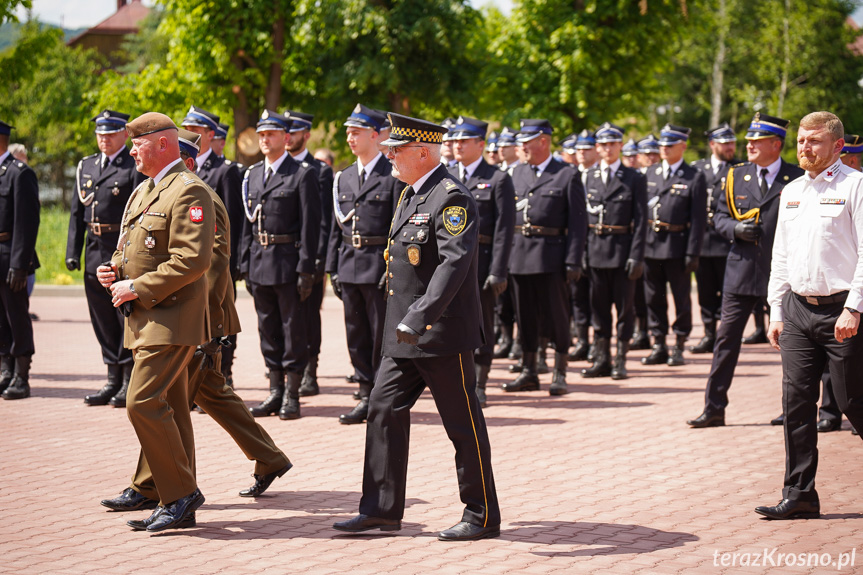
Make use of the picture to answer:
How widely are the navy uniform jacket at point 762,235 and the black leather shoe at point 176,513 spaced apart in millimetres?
4297

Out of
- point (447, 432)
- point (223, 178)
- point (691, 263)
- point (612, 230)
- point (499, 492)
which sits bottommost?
point (499, 492)

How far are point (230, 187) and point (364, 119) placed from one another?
1563mm

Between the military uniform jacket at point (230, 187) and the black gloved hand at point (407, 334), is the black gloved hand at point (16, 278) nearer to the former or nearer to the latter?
the military uniform jacket at point (230, 187)

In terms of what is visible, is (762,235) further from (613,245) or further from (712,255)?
(712,255)

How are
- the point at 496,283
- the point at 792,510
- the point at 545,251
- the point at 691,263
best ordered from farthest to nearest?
the point at 691,263 → the point at 545,251 → the point at 496,283 → the point at 792,510

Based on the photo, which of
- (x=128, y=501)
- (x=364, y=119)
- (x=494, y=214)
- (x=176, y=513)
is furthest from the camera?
(x=494, y=214)

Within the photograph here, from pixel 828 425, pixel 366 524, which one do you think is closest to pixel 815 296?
pixel 366 524

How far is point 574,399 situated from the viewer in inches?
401

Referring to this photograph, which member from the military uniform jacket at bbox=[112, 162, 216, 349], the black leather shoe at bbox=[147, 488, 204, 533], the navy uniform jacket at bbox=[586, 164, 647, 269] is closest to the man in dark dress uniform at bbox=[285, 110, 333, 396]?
the navy uniform jacket at bbox=[586, 164, 647, 269]

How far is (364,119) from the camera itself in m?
8.82

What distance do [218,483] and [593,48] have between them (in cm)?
2072

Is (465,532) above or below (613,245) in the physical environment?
below

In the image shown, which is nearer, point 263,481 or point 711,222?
point 263,481

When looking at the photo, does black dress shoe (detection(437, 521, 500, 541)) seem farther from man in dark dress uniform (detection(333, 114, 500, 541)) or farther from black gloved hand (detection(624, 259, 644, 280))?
black gloved hand (detection(624, 259, 644, 280))
